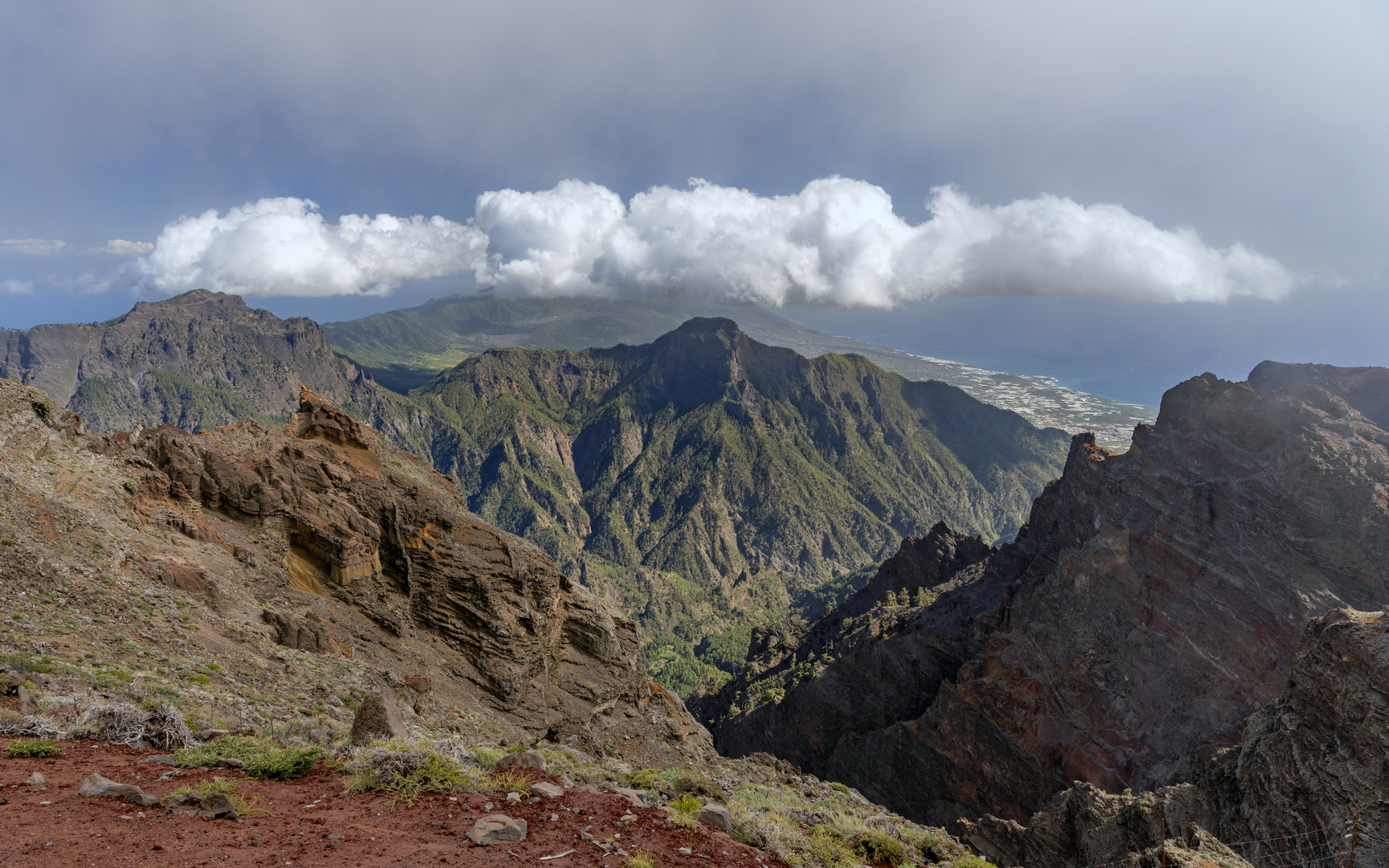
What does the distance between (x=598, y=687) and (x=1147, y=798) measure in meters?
28.0

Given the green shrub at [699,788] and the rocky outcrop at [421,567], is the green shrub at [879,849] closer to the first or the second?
the green shrub at [699,788]

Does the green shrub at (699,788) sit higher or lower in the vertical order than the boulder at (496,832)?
lower

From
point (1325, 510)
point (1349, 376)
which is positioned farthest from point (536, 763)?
point (1349, 376)

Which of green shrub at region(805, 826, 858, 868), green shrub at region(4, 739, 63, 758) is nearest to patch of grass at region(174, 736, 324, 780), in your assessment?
green shrub at region(4, 739, 63, 758)

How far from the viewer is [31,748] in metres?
12.1

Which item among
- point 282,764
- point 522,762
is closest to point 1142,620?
point 522,762

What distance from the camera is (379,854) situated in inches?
403

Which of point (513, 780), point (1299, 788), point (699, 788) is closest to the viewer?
point (513, 780)

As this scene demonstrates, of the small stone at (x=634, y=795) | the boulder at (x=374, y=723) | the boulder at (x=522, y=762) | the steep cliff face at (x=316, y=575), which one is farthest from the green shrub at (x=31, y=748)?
the small stone at (x=634, y=795)

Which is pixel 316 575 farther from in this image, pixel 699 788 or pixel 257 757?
pixel 699 788

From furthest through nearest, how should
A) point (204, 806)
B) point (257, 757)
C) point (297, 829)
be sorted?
point (257, 757)
point (297, 829)
point (204, 806)

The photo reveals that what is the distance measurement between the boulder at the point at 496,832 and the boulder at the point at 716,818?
4.55 metres

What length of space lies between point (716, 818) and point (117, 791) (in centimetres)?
1149

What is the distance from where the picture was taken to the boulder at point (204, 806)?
1063cm
